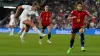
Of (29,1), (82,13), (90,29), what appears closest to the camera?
(82,13)

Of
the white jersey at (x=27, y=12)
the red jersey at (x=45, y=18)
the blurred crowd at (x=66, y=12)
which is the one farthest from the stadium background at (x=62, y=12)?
the white jersey at (x=27, y=12)

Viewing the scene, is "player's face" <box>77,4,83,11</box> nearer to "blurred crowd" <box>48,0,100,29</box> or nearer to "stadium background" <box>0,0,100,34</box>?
"stadium background" <box>0,0,100,34</box>

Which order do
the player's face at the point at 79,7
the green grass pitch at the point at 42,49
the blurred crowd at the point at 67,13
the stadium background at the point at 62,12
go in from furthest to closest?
1. the blurred crowd at the point at 67,13
2. the stadium background at the point at 62,12
3. the player's face at the point at 79,7
4. the green grass pitch at the point at 42,49

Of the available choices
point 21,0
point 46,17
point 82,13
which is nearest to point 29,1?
point 21,0

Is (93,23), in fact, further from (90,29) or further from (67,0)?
(67,0)

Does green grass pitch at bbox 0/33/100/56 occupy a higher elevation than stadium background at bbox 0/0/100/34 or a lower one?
Result: higher

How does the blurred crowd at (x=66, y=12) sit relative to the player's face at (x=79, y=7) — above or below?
below

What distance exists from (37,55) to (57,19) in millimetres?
30952

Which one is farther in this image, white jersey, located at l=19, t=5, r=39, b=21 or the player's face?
white jersey, located at l=19, t=5, r=39, b=21

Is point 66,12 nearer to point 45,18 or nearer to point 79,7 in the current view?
point 45,18

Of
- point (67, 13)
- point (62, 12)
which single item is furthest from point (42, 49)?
point (62, 12)

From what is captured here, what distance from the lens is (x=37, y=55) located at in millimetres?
16297

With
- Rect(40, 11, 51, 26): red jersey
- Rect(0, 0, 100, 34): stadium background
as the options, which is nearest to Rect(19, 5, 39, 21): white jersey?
Rect(40, 11, 51, 26): red jersey

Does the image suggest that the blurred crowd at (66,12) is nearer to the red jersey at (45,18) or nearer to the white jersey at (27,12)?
the red jersey at (45,18)
